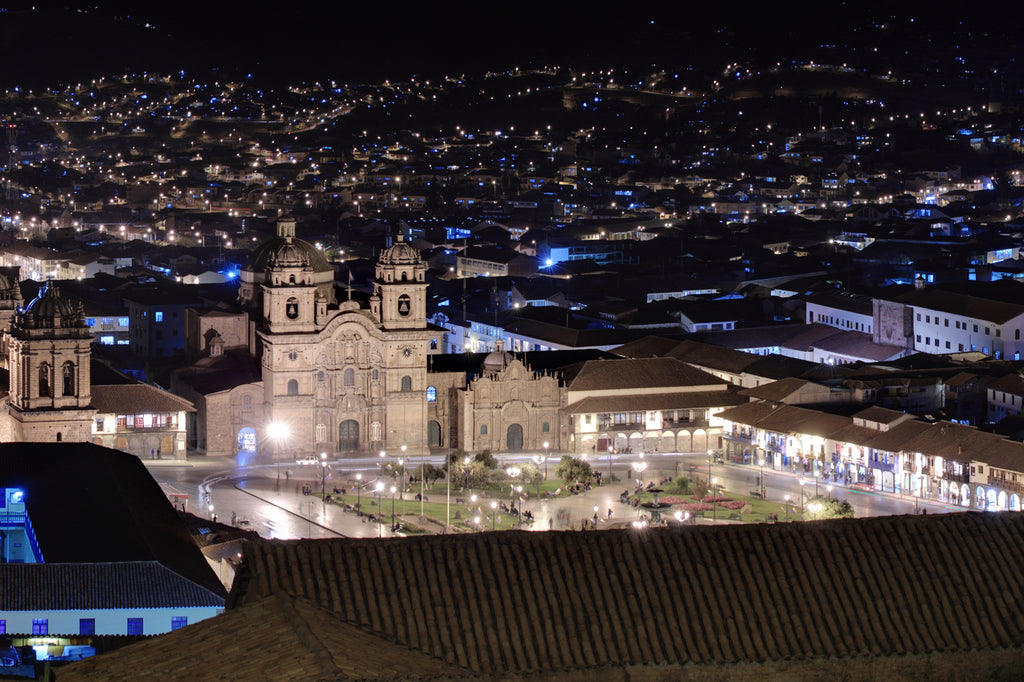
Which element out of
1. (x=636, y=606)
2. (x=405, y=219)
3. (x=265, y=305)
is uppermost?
(x=405, y=219)

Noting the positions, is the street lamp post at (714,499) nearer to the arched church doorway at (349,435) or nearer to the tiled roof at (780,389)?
the tiled roof at (780,389)

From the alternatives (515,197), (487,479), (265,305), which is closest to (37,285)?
(265,305)

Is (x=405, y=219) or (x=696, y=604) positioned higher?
(x=405, y=219)

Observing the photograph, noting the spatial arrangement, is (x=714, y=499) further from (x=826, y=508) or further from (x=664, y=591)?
(x=664, y=591)

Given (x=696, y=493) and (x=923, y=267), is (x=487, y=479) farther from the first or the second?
(x=923, y=267)

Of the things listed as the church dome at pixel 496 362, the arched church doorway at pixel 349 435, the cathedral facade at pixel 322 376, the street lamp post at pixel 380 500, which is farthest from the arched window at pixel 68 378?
the church dome at pixel 496 362

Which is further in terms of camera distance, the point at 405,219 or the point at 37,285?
the point at 405,219
